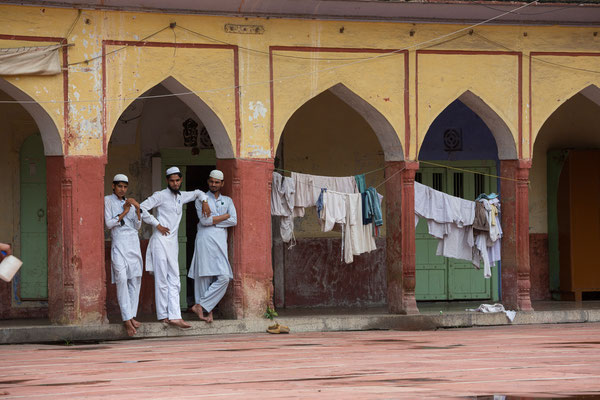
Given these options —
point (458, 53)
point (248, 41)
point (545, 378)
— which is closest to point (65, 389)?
point (545, 378)

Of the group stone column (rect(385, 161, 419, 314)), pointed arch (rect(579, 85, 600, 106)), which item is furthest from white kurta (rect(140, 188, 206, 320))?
pointed arch (rect(579, 85, 600, 106))

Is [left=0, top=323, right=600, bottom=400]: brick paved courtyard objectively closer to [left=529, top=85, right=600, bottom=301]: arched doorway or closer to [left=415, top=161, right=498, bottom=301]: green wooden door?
[left=415, top=161, right=498, bottom=301]: green wooden door

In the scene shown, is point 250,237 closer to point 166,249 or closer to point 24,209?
point 166,249

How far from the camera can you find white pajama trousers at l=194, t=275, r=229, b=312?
14422 millimetres

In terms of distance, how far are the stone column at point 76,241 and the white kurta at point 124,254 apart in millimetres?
200

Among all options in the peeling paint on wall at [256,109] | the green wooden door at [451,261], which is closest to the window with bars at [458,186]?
the green wooden door at [451,261]

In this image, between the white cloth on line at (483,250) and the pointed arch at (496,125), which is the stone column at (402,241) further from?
the pointed arch at (496,125)

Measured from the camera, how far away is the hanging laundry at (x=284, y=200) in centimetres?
1514

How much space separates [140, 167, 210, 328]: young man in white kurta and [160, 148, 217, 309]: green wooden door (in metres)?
2.01

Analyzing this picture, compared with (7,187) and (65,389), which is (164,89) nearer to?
(7,187)

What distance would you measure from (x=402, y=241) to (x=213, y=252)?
8.07ft

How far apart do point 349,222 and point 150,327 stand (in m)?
2.92

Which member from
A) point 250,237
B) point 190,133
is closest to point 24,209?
point 190,133

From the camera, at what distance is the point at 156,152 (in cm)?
1628
